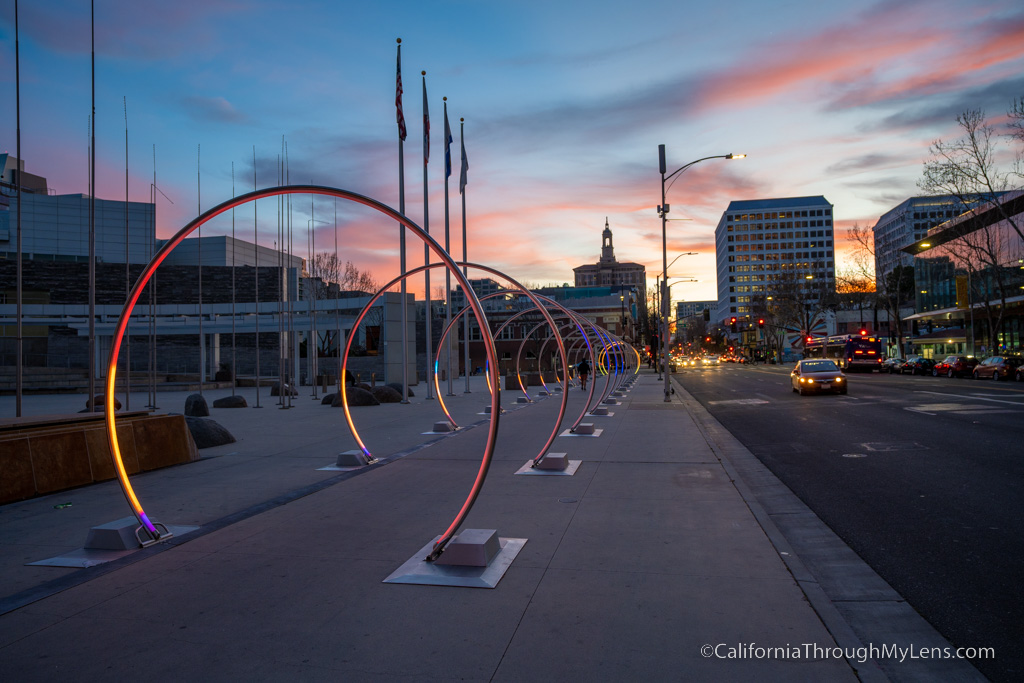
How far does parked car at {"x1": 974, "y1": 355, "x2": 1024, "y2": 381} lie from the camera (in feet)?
113

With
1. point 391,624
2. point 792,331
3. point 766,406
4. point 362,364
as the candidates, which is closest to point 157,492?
point 391,624

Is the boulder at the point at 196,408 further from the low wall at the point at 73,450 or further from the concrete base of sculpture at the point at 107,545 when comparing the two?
the concrete base of sculpture at the point at 107,545

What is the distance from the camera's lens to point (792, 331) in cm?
10925

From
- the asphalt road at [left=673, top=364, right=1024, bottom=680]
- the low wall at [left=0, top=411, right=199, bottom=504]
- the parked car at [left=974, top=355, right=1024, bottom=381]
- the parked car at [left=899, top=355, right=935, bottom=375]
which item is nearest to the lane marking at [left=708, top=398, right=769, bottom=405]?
the asphalt road at [left=673, top=364, right=1024, bottom=680]

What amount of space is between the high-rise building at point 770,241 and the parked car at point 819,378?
13470 centimetres

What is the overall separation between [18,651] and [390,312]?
86.7 ft

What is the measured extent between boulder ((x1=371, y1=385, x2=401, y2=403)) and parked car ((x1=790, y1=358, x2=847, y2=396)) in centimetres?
1585

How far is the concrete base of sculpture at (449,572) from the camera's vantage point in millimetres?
4844

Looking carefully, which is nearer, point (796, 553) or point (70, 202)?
point (796, 553)

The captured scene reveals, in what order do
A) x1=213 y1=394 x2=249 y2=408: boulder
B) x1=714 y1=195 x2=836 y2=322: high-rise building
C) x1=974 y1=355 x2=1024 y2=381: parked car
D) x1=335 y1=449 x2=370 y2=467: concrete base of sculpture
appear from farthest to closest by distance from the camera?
x1=714 y1=195 x2=836 y2=322: high-rise building → x1=974 y1=355 x2=1024 y2=381: parked car → x1=213 y1=394 x2=249 y2=408: boulder → x1=335 y1=449 x2=370 y2=467: concrete base of sculpture

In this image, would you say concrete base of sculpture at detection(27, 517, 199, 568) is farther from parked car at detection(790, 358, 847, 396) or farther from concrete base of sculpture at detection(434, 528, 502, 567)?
parked car at detection(790, 358, 847, 396)

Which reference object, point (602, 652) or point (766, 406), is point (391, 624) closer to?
point (602, 652)

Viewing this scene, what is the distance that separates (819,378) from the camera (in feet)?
84.2

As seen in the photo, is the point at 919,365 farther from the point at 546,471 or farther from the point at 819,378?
the point at 546,471
